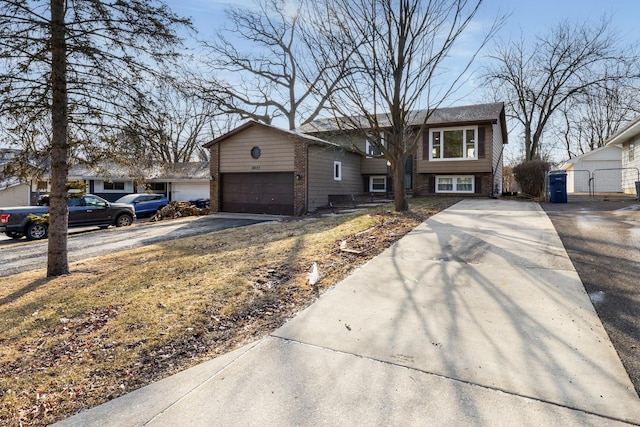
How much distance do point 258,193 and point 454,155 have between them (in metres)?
10.2

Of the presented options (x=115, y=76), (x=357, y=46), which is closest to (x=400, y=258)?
(x=115, y=76)

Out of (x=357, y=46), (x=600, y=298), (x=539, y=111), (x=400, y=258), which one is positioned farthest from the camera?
(x=539, y=111)

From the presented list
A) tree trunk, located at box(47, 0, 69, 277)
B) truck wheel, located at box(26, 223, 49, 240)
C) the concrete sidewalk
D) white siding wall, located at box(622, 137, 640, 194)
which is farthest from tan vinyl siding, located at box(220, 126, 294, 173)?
white siding wall, located at box(622, 137, 640, 194)

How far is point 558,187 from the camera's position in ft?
40.8

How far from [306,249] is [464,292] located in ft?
10.2

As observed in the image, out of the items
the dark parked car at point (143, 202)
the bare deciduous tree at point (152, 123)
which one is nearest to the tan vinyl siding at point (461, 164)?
the bare deciduous tree at point (152, 123)

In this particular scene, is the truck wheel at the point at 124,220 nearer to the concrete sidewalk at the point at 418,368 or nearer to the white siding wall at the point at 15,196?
the concrete sidewalk at the point at 418,368

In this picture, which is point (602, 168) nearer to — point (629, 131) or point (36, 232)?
point (629, 131)

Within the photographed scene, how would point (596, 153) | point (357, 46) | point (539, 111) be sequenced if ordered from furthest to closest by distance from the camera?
point (539, 111) < point (596, 153) < point (357, 46)

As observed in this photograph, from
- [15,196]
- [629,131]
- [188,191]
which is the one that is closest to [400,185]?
[629,131]

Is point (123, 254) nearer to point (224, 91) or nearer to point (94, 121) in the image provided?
point (94, 121)

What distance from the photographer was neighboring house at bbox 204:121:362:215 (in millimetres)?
15180

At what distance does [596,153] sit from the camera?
22172 mm

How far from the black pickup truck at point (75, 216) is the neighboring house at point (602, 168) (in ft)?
80.8
